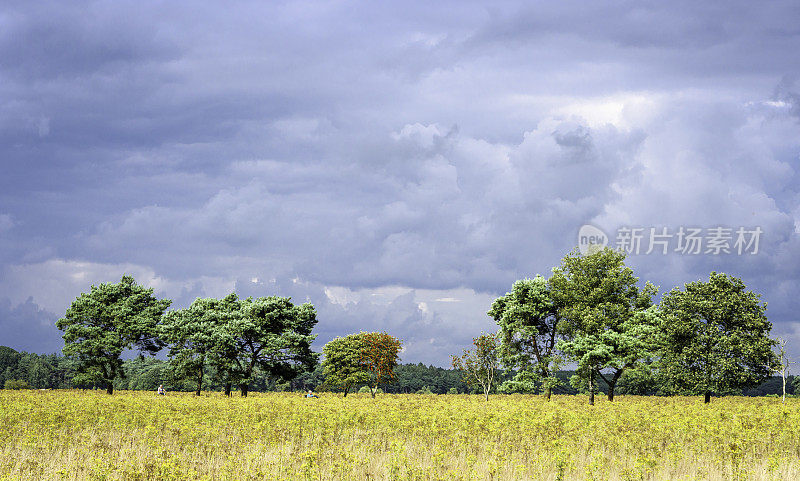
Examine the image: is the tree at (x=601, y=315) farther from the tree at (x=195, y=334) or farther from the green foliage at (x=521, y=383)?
the tree at (x=195, y=334)

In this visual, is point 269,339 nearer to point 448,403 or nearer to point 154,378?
point 448,403

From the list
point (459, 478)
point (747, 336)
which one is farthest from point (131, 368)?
point (459, 478)

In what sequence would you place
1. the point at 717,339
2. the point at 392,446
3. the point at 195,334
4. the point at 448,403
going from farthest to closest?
the point at 195,334
the point at 717,339
the point at 448,403
the point at 392,446

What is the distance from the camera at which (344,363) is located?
57312 mm

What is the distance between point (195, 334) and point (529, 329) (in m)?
30.8

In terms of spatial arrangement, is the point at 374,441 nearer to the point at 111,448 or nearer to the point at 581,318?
the point at 111,448

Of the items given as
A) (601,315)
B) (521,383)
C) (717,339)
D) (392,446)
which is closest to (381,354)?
(521,383)

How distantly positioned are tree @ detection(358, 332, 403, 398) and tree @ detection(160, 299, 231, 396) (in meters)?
15.2

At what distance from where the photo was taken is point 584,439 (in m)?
20.5

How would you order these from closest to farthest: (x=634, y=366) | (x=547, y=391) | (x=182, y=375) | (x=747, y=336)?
(x=747, y=336), (x=634, y=366), (x=547, y=391), (x=182, y=375)

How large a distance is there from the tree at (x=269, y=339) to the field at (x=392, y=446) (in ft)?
88.5

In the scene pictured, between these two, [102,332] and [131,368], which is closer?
[102,332]

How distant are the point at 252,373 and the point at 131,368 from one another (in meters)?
74.9

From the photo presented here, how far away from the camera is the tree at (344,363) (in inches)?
2217
